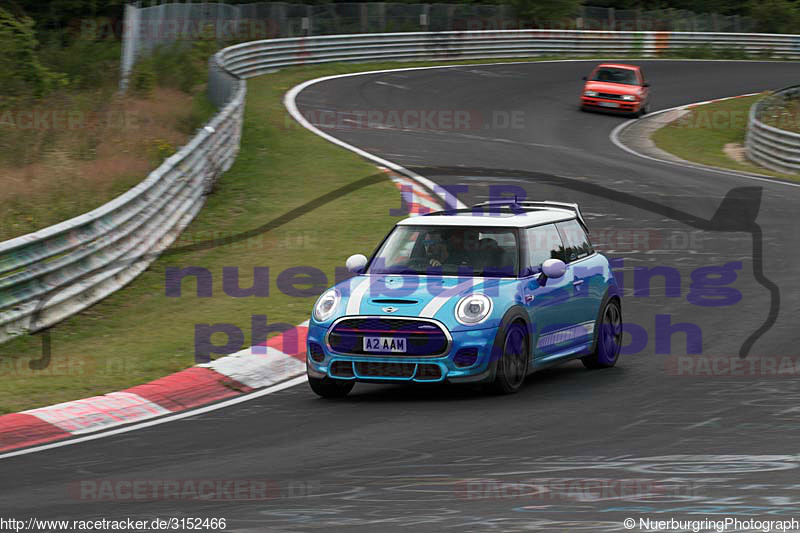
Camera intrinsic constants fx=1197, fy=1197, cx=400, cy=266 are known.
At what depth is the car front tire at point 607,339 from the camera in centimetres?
1112

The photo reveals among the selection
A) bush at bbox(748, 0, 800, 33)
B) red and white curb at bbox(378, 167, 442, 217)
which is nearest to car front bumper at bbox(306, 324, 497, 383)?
red and white curb at bbox(378, 167, 442, 217)

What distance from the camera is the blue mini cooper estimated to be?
9445 millimetres

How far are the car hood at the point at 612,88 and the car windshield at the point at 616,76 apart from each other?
0.88 feet

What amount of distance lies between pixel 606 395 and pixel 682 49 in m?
48.5

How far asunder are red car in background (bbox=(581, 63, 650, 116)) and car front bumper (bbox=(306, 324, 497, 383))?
28334 millimetres

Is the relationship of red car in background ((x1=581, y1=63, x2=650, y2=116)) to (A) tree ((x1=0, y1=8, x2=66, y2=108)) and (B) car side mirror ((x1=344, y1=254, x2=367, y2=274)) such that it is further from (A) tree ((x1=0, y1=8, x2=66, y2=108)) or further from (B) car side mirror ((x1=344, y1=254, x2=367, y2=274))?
(B) car side mirror ((x1=344, y1=254, x2=367, y2=274))

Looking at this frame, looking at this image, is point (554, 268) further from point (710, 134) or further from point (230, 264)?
point (710, 134)

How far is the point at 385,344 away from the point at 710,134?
2632cm

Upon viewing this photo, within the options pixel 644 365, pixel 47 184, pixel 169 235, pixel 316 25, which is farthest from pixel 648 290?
pixel 316 25

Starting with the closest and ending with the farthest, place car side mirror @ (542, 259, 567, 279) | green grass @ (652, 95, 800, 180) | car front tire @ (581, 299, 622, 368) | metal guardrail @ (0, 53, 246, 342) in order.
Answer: car side mirror @ (542, 259, 567, 279) < car front tire @ (581, 299, 622, 368) < metal guardrail @ (0, 53, 246, 342) < green grass @ (652, 95, 800, 180)

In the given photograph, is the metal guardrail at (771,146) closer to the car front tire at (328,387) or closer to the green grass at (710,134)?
the green grass at (710,134)

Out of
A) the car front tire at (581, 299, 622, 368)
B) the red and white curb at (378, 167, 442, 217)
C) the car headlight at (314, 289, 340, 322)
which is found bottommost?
the red and white curb at (378, 167, 442, 217)

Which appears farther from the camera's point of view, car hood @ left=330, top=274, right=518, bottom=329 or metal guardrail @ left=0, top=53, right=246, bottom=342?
metal guardrail @ left=0, top=53, right=246, bottom=342

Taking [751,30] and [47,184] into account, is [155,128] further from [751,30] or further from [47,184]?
[751,30]
